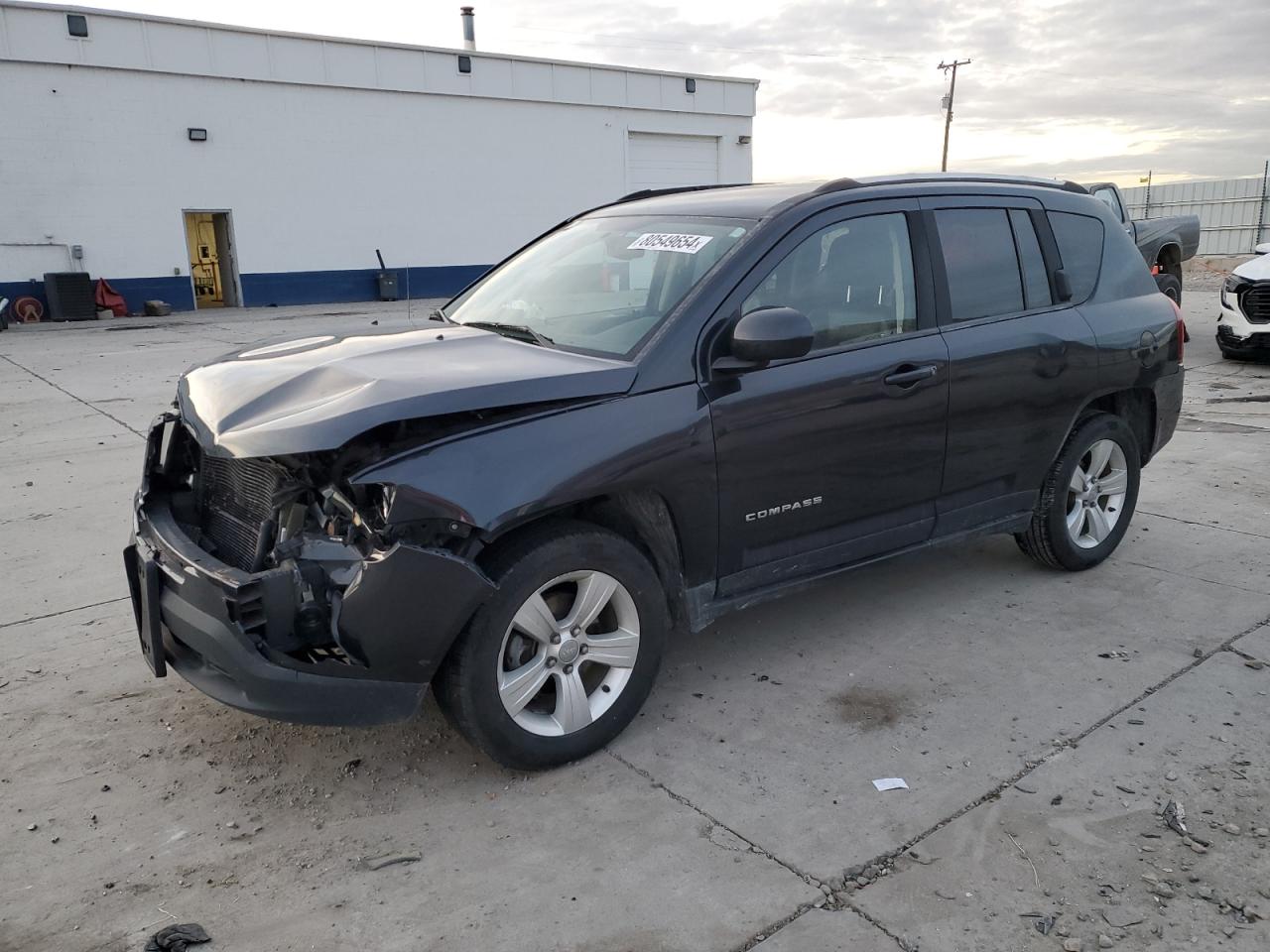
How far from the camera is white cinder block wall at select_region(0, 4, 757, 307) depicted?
21.7 metres

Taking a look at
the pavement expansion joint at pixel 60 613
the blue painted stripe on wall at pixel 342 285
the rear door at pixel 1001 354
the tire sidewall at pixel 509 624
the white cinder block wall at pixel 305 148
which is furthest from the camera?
the blue painted stripe on wall at pixel 342 285

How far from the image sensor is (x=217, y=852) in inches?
114

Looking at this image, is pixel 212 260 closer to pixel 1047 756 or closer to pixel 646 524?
pixel 646 524

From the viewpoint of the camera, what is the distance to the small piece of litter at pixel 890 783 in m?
3.20

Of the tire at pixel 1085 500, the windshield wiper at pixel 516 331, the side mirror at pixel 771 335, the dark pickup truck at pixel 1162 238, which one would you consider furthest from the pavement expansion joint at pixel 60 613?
the dark pickup truck at pixel 1162 238

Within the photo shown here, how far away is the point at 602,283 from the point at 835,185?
3.32 feet

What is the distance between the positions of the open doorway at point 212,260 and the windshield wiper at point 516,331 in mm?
23144

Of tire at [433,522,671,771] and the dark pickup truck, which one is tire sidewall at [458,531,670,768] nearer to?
tire at [433,522,671,771]

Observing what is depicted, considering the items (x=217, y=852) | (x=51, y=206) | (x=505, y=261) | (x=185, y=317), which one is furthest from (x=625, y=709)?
(x=51, y=206)

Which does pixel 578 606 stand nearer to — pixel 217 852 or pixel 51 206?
pixel 217 852

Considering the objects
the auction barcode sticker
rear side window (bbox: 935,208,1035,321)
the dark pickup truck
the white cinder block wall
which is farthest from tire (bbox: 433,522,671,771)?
the white cinder block wall

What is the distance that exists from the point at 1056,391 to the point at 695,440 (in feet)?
6.95

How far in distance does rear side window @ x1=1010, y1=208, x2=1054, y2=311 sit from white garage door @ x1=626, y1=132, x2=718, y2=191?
89.3 feet

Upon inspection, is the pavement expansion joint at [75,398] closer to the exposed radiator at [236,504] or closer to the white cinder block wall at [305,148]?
the exposed radiator at [236,504]
